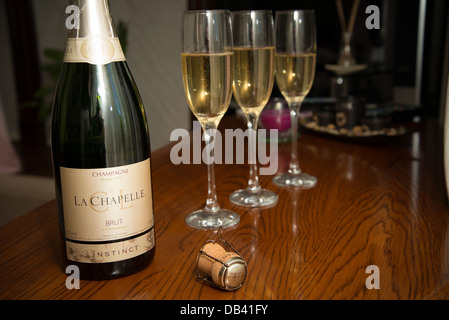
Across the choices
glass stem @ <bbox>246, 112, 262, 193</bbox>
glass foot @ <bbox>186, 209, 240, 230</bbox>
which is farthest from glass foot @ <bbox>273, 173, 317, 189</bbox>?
glass foot @ <bbox>186, 209, 240, 230</bbox>

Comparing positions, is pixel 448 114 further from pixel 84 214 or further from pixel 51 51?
pixel 51 51

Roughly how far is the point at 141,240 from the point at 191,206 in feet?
0.91

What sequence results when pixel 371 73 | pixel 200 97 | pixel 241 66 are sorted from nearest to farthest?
pixel 200 97
pixel 241 66
pixel 371 73

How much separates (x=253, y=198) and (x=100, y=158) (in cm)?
37

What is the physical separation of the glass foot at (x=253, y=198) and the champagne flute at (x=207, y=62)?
0.38ft

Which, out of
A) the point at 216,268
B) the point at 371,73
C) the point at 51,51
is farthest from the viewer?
the point at 51,51

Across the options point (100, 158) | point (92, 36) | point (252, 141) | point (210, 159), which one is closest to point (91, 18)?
point (92, 36)

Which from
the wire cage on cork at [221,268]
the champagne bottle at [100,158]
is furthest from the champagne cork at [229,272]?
the champagne bottle at [100,158]

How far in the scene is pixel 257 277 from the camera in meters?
0.63

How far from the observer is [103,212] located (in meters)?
0.61

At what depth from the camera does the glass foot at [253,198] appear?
3.00 feet

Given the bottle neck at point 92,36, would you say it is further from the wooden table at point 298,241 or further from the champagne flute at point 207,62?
the wooden table at point 298,241

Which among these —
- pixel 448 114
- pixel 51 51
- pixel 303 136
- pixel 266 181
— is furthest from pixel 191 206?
pixel 51 51

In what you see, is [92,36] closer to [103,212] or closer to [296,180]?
[103,212]
